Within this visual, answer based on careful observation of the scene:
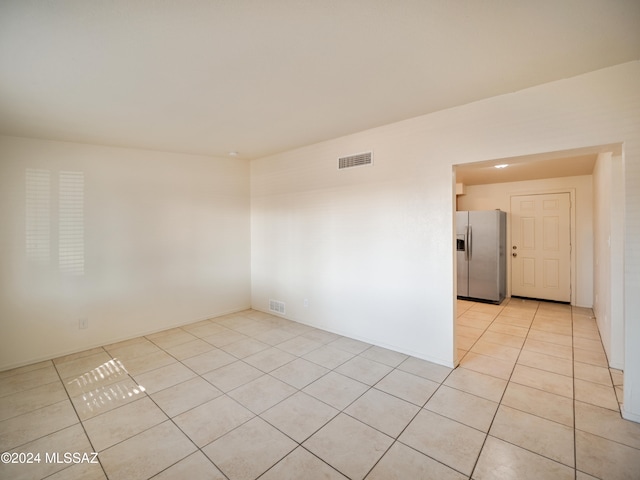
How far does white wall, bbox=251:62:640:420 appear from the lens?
214 centimetres

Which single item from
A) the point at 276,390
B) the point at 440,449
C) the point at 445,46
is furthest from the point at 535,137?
the point at 276,390

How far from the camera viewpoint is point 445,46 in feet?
6.07

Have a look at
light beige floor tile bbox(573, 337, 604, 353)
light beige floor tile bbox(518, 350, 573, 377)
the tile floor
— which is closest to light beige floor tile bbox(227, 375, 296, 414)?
the tile floor

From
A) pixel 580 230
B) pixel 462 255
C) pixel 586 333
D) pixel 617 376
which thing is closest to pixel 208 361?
pixel 617 376

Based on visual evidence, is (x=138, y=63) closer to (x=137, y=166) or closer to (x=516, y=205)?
(x=137, y=166)

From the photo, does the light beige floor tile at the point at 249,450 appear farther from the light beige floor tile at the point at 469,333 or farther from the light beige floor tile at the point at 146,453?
the light beige floor tile at the point at 469,333

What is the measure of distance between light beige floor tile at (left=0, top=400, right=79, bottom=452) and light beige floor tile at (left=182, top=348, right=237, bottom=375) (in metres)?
0.99

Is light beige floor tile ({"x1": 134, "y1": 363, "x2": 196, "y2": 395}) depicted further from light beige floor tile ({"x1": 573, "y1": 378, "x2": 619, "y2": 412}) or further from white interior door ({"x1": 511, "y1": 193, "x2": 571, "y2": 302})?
white interior door ({"x1": 511, "y1": 193, "x2": 571, "y2": 302})

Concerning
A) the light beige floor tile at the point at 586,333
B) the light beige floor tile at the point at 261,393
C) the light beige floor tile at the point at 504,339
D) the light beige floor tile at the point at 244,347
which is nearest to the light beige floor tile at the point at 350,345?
the light beige floor tile at the point at 244,347

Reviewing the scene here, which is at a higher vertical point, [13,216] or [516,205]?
[516,205]

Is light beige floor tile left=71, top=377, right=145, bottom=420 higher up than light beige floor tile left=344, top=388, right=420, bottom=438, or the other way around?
light beige floor tile left=344, top=388, right=420, bottom=438

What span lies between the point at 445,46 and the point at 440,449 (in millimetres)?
2592

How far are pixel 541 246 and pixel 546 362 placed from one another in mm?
3487

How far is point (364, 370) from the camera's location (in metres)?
2.98
